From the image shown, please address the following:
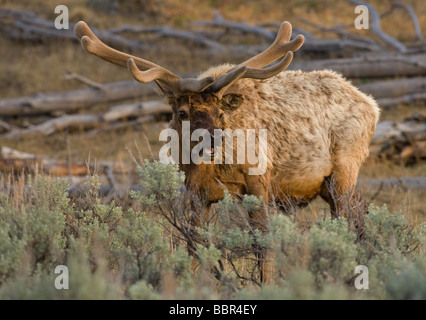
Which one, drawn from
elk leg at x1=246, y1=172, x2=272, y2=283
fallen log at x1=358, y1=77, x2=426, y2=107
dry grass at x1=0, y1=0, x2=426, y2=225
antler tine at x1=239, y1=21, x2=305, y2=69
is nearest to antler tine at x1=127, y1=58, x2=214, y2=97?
antler tine at x1=239, y1=21, x2=305, y2=69

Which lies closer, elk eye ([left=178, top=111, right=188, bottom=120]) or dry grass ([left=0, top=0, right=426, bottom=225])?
elk eye ([left=178, top=111, right=188, bottom=120])

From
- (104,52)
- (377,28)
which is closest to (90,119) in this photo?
(377,28)

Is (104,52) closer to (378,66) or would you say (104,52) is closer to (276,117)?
(276,117)

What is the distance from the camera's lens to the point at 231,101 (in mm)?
6531

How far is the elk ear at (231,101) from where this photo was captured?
6512mm

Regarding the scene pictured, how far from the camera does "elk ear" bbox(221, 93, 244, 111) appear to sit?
6.51 metres

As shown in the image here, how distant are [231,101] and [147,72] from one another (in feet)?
3.11

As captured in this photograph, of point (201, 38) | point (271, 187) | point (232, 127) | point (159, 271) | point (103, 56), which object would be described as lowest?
point (159, 271)

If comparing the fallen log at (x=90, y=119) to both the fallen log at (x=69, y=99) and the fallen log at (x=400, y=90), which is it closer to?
the fallen log at (x=69, y=99)

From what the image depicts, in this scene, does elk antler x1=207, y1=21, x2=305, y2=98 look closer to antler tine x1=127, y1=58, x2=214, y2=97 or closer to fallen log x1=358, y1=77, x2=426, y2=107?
antler tine x1=127, y1=58, x2=214, y2=97

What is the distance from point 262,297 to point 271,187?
2279 mm
